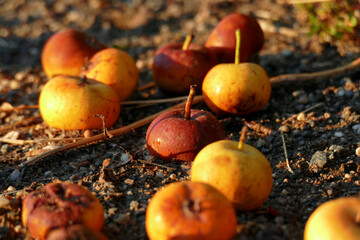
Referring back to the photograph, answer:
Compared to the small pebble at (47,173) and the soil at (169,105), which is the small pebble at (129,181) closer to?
the soil at (169,105)

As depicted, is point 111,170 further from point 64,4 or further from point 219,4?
point 64,4

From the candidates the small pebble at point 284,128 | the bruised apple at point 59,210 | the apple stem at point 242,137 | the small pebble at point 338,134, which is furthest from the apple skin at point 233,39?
the bruised apple at point 59,210

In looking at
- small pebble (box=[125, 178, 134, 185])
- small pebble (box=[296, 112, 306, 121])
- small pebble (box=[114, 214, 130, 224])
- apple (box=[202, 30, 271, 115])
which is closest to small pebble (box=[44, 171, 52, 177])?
small pebble (box=[125, 178, 134, 185])

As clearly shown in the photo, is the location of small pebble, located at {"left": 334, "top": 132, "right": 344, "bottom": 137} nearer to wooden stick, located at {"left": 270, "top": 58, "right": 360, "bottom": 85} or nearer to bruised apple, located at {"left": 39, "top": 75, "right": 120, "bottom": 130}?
wooden stick, located at {"left": 270, "top": 58, "right": 360, "bottom": 85}

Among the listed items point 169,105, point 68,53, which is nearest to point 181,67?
point 169,105

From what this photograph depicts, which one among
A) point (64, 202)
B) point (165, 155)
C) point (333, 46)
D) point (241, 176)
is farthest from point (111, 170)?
point (333, 46)
